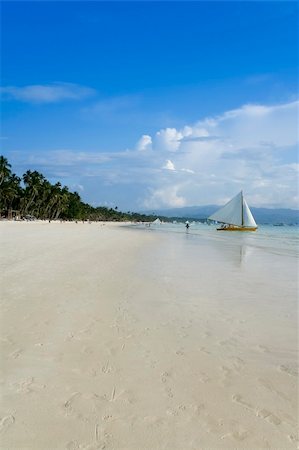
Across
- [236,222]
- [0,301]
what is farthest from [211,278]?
[236,222]

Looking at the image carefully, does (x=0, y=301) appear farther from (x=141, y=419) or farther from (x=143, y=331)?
(x=141, y=419)

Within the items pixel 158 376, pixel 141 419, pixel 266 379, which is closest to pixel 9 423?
pixel 141 419

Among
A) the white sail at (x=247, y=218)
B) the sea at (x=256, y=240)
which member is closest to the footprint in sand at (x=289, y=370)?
the sea at (x=256, y=240)

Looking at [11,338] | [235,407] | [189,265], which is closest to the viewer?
[235,407]

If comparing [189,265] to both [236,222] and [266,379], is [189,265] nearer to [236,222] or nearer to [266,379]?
[266,379]

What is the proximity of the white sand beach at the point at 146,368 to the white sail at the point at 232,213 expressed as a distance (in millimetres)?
73644

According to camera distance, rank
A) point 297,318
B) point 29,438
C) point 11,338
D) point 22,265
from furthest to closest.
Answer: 1. point 22,265
2. point 297,318
3. point 11,338
4. point 29,438

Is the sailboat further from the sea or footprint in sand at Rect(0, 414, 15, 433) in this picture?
footprint in sand at Rect(0, 414, 15, 433)

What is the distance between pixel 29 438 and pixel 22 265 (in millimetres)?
10770

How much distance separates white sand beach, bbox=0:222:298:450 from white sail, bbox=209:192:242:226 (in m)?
73.6

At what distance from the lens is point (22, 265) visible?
44.1 feet

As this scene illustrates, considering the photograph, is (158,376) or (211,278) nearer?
(158,376)

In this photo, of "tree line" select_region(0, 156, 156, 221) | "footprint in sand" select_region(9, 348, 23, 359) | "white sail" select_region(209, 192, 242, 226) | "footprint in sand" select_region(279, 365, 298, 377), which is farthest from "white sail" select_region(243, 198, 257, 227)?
"footprint in sand" select_region(9, 348, 23, 359)

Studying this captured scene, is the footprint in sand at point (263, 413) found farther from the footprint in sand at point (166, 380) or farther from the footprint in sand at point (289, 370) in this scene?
the footprint in sand at point (289, 370)
